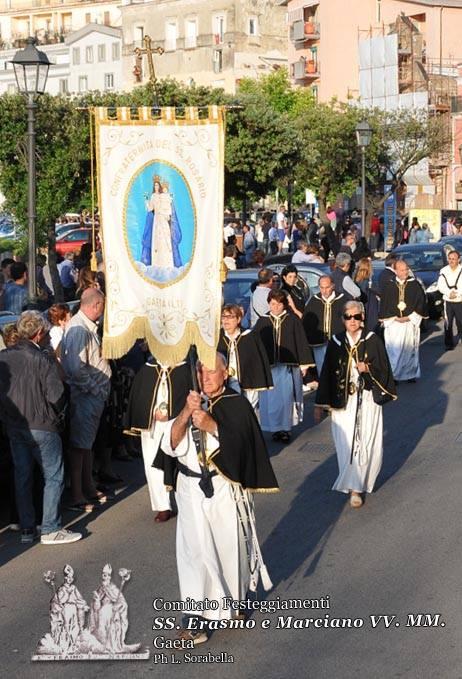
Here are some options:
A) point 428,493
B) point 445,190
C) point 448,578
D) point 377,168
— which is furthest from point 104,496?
point 445,190

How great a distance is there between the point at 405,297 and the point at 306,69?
182ft

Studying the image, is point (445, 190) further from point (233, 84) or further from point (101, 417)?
point (101, 417)

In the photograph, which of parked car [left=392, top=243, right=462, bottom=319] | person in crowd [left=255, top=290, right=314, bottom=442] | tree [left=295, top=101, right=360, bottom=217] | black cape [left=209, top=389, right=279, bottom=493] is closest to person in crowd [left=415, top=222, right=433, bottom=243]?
tree [left=295, top=101, right=360, bottom=217]

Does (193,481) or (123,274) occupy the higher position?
(123,274)

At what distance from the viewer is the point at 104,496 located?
12.1m

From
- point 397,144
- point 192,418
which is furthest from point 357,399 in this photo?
point 397,144

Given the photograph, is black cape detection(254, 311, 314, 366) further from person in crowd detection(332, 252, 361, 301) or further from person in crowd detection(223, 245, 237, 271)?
person in crowd detection(223, 245, 237, 271)

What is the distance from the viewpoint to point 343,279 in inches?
751

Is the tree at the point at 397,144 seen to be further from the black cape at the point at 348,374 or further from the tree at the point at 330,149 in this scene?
the black cape at the point at 348,374

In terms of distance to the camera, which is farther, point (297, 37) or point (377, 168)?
point (297, 37)

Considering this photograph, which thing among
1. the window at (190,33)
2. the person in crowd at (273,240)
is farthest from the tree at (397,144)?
the window at (190,33)

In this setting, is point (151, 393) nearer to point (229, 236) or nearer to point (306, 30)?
point (229, 236)

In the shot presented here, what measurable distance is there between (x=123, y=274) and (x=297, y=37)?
6625 centimetres

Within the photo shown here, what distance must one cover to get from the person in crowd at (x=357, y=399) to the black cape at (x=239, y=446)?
3.48m
